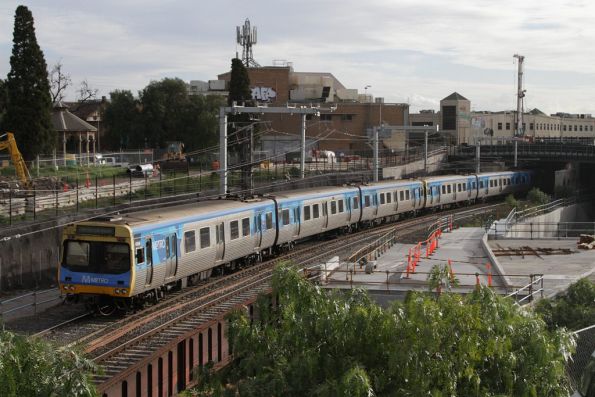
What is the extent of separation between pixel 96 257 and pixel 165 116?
1872 inches

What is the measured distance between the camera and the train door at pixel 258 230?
29.0m

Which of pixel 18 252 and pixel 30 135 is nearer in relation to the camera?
pixel 18 252

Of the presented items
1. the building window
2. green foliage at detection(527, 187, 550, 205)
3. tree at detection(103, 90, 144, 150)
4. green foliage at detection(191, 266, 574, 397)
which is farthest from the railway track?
the building window

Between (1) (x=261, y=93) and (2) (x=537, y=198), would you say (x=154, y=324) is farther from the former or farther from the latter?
(1) (x=261, y=93)

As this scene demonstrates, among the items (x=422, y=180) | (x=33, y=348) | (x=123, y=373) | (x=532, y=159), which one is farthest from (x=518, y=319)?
(x=532, y=159)

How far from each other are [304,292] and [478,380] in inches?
108

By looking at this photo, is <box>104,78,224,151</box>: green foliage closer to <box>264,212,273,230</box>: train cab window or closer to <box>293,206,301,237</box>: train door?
<box>293,206,301,237</box>: train door

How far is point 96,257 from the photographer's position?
21.0m

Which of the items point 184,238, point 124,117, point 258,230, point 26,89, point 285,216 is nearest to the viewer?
point 184,238

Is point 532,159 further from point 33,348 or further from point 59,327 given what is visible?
point 33,348

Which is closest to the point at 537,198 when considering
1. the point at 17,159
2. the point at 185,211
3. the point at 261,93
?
the point at 261,93

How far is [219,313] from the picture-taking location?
21828mm

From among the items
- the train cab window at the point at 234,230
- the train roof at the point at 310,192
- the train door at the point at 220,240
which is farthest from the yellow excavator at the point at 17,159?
the train door at the point at 220,240

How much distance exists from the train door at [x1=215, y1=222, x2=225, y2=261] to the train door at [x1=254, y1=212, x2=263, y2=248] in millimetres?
2713
